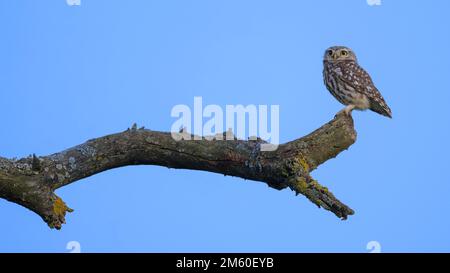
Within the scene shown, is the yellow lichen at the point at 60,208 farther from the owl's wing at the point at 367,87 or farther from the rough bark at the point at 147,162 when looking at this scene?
the owl's wing at the point at 367,87

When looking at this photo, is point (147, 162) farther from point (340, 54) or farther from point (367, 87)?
point (340, 54)

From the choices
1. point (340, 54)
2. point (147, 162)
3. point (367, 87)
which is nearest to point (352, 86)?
point (367, 87)

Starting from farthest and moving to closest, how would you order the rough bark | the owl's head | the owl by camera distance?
1. the owl's head
2. the owl
3. the rough bark

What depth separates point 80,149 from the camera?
6.66m

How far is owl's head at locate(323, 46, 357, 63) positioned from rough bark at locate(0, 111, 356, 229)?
4010 mm

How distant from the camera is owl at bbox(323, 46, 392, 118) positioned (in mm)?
9391

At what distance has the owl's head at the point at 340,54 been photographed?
10573 millimetres

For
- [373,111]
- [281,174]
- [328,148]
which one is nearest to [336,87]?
[373,111]

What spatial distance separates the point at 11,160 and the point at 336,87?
4.98 m

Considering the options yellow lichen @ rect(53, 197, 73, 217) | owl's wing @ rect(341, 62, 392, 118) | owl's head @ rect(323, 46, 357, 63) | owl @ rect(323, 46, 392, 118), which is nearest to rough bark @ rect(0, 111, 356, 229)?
yellow lichen @ rect(53, 197, 73, 217)

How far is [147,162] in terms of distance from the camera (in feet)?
22.1

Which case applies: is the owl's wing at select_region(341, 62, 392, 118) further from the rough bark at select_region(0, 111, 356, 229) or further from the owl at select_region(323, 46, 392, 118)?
the rough bark at select_region(0, 111, 356, 229)
